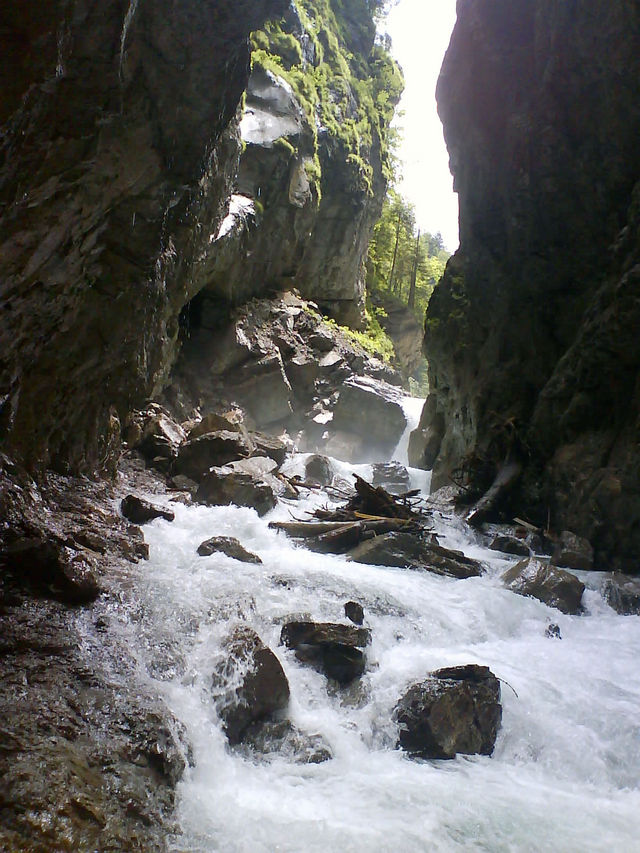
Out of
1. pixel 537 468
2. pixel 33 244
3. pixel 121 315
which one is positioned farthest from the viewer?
pixel 537 468

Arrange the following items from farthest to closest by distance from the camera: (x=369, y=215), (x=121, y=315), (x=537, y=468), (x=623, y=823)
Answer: (x=369, y=215), (x=537, y=468), (x=121, y=315), (x=623, y=823)

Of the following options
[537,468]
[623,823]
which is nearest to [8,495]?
[623,823]

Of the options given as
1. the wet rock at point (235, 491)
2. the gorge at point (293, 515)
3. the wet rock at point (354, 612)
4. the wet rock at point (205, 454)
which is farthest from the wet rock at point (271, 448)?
the wet rock at point (354, 612)

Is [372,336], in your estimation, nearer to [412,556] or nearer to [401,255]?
[401,255]

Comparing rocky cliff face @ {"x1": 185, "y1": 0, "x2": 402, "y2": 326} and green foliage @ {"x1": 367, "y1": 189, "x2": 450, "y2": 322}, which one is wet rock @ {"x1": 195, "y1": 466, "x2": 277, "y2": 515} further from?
green foliage @ {"x1": 367, "y1": 189, "x2": 450, "y2": 322}

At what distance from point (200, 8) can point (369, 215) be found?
2503 cm

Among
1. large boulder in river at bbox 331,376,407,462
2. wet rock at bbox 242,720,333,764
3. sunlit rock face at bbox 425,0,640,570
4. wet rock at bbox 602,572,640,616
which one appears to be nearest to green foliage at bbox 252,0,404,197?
sunlit rock face at bbox 425,0,640,570

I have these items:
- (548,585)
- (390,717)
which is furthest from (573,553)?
(390,717)

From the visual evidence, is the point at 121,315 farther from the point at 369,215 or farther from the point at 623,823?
the point at 369,215

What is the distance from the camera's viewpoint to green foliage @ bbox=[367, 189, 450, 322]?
39.6 meters

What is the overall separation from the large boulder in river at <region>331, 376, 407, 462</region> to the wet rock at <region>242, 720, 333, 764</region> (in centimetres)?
2094

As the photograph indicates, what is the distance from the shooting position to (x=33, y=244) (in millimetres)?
4773

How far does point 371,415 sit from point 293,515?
15623 mm

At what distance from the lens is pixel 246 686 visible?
4258 mm
